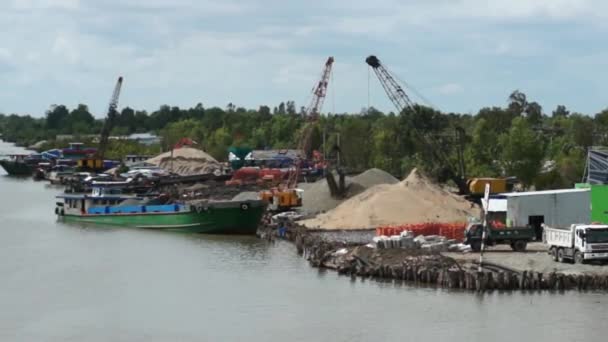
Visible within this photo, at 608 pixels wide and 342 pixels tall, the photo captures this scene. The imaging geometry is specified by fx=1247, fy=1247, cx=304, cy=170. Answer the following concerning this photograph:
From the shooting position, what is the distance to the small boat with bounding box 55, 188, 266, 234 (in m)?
54.4

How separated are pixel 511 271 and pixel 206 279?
9.91 metres

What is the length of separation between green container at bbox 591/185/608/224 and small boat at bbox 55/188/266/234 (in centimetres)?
1547

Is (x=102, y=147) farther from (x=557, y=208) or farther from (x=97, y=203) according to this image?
(x=557, y=208)

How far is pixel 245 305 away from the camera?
114 feet

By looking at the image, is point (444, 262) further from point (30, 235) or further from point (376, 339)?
point (30, 235)

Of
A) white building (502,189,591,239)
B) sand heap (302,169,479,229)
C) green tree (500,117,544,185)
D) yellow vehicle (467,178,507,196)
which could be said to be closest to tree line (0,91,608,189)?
green tree (500,117,544,185)

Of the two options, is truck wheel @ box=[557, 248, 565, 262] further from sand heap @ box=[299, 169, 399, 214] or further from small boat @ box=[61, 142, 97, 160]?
small boat @ box=[61, 142, 97, 160]

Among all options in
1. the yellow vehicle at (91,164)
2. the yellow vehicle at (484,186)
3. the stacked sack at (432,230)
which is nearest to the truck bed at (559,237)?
the stacked sack at (432,230)

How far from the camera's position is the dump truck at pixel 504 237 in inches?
1625

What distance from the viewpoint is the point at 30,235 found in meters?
56.7

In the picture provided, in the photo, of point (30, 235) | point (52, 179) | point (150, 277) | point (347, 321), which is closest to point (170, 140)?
point (52, 179)

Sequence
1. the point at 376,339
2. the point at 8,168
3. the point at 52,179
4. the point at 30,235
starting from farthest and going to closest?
1. the point at 8,168
2. the point at 52,179
3. the point at 30,235
4. the point at 376,339

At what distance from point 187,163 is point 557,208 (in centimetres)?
7158

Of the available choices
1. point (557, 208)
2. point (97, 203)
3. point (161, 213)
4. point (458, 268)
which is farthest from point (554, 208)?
point (97, 203)
